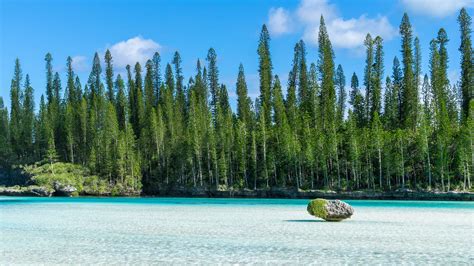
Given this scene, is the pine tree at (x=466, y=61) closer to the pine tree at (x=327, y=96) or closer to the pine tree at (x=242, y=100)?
the pine tree at (x=327, y=96)

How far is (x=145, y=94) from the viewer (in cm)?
10619

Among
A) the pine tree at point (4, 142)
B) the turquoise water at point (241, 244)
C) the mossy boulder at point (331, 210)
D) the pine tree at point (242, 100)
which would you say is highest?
the pine tree at point (242, 100)

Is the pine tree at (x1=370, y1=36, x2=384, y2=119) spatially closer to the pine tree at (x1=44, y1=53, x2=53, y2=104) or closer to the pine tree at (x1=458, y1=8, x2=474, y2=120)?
the pine tree at (x1=458, y1=8, x2=474, y2=120)

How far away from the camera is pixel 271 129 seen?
82.7m

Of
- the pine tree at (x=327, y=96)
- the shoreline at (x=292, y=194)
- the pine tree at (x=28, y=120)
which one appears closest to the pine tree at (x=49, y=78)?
the pine tree at (x=28, y=120)

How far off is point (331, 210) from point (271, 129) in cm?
5807

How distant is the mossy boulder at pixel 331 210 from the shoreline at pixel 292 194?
3752 centimetres

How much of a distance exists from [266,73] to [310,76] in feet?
26.7

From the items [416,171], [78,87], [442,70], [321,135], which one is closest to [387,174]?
A: [416,171]

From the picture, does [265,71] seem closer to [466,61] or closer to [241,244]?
[466,61]

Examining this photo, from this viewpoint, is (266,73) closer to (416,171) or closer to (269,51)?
(269,51)

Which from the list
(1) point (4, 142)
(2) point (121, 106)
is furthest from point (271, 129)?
(1) point (4, 142)

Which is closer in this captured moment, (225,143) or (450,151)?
(450,151)

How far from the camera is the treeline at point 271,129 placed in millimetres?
68250
